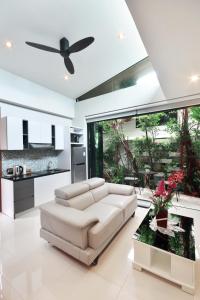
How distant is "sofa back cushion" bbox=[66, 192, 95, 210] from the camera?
241 cm

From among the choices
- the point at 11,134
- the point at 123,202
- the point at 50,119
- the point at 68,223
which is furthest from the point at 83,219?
the point at 50,119

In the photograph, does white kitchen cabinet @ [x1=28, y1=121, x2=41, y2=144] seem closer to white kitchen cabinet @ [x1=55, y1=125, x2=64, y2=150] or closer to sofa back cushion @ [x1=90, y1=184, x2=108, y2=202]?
white kitchen cabinet @ [x1=55, y1=125, x2=64, y2=150]

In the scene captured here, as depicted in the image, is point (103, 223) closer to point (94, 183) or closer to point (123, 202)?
point (123, 202)

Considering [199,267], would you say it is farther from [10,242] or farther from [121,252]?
[10,242]

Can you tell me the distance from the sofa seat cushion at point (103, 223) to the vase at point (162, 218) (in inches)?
24.3

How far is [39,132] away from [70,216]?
2677mm

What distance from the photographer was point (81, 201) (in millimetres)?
2592

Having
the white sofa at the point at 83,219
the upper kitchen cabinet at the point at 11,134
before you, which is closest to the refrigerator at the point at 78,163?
the upper kitchen cabinet at the point at 11,134

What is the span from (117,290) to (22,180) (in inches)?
104

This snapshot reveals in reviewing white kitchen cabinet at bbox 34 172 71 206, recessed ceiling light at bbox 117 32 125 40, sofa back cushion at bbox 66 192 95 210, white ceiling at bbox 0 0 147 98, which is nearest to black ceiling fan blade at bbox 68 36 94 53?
white ceiling at bbox 0 0 147 98

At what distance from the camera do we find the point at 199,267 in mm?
1794

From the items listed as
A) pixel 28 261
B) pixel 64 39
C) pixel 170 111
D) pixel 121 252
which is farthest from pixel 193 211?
pixel 64 39

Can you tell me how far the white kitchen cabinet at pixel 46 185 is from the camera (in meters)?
3.62

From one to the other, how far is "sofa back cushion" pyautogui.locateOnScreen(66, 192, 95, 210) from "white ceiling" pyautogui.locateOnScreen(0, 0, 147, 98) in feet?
9.36
